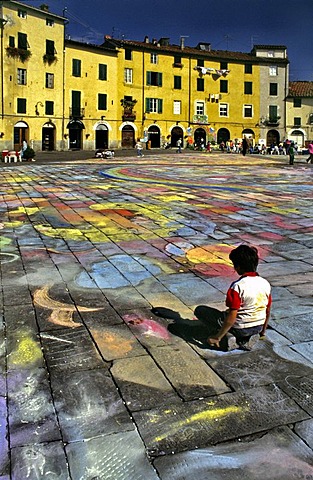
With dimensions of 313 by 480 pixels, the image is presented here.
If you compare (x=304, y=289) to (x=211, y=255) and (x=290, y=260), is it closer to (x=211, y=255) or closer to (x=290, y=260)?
(x=290, y=260)

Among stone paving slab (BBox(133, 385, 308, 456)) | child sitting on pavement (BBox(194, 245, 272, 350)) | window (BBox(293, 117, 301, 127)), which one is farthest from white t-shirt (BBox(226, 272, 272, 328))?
window (BBox(293, 117, 301, 127))

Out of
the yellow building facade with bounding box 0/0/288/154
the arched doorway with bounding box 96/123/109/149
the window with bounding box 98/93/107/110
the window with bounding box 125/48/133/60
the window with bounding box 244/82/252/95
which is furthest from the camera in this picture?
the window with bounding box 244/82/252/95

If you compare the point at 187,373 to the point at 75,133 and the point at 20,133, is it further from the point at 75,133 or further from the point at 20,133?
the point at 75,133

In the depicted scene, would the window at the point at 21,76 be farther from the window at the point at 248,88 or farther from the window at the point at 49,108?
the window at the point at 248,88

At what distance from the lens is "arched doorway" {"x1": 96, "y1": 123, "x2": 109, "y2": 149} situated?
5194cm

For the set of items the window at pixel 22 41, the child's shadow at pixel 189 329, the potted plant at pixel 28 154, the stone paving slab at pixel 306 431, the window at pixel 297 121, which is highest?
the window at pixel 22 41

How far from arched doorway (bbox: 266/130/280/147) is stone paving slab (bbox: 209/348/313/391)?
199 ft

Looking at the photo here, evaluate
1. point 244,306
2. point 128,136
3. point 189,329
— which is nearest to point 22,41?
point 128,136

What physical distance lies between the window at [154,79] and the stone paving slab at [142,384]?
5427 centimetres

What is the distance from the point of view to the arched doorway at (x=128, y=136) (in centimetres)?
5394

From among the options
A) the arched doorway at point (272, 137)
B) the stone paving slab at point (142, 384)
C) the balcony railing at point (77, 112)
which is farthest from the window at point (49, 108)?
the stone paving slab at point (142, 384)

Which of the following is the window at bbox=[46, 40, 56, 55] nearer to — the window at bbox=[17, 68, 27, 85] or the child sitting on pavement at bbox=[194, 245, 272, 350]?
the window at bbox=[17, 68, 27, 85]

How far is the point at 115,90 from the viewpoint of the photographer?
52.7m

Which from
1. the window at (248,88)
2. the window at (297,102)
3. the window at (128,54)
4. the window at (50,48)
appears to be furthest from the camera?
the window at (297,102)
